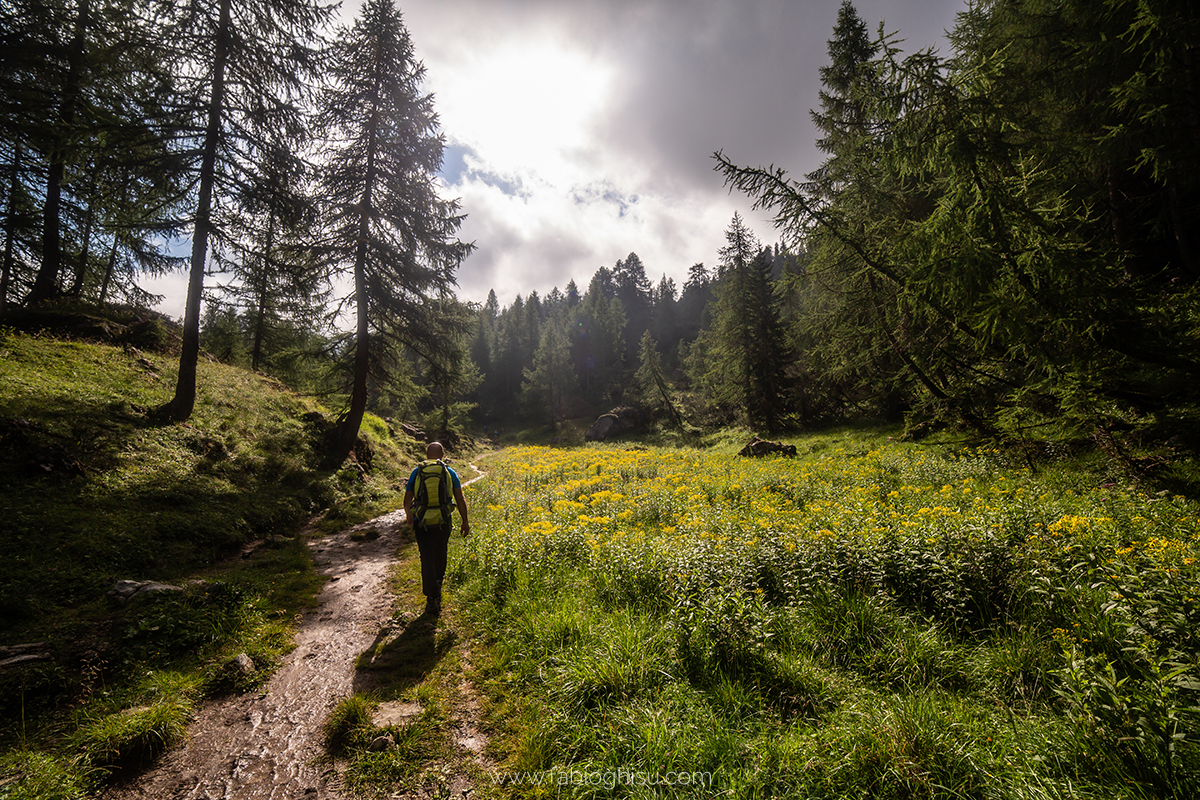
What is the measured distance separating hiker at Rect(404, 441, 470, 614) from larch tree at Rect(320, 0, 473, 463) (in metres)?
10.9

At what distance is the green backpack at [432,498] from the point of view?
21.2 ft

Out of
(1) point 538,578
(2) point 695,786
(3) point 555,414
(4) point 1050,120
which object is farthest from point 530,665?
(3) point 555,414

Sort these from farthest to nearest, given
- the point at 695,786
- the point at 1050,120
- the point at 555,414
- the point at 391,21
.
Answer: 1. the point at 555,414
2. the point at 391,21
3. the point at 1050,120
4. the point at 695,786

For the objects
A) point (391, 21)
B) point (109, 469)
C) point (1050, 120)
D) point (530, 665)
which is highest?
point (391, 21)

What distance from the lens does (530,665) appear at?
179 inches

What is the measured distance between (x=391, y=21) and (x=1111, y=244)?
939 inches

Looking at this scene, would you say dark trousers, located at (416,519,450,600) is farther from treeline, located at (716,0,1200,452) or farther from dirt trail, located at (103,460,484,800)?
treeline, located at (716,0,1200,452)

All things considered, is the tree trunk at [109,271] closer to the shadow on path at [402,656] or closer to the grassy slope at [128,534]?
the grassy slope at [128,534]

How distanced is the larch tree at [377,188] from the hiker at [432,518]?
10.9 m

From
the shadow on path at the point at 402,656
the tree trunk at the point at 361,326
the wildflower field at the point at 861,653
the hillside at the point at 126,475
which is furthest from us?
the tree trunk at the point at 361,326

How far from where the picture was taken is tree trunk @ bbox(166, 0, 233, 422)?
11406mm

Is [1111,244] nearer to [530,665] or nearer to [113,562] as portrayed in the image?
[530,665]

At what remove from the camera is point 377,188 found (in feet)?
51.9

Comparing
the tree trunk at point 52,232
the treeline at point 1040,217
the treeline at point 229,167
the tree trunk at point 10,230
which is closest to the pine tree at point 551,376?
the treeline at point 229,167
